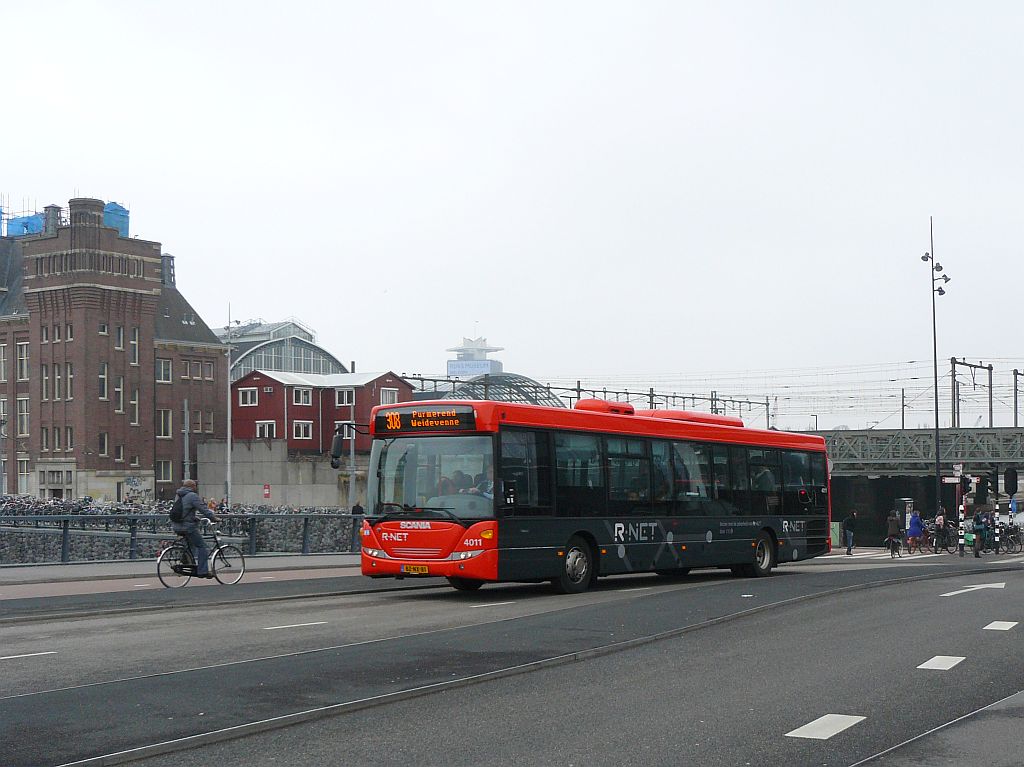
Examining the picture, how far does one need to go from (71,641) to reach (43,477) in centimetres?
7745

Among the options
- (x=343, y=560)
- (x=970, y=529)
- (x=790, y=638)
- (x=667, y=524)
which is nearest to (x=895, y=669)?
(x=790, y=638)

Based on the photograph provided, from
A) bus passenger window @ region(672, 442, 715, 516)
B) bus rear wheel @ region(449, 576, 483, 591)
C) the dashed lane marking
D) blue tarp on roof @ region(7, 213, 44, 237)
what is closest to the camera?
the dashed lane marking

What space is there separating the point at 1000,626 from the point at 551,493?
702 centimetres

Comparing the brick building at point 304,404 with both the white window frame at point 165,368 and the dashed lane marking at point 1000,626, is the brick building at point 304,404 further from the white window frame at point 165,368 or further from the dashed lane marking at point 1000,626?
the dashed lane marking at point 1000,626

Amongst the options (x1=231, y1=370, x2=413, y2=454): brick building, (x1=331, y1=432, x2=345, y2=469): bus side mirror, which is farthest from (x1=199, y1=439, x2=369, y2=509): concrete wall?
(x1=331, y1=432, x2=345, y2=469): bus side mirror

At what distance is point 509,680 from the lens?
10258mm

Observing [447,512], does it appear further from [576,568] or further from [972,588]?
[972,588]

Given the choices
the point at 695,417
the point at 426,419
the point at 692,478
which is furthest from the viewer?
the point at 695,417

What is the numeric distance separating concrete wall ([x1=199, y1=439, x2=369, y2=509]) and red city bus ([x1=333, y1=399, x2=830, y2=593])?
6525cm

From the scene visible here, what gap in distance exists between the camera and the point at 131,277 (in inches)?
3533

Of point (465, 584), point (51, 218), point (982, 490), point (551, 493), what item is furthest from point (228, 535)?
point (51, 218)

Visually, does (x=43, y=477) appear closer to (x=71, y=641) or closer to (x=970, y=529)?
(x=970, y=529)

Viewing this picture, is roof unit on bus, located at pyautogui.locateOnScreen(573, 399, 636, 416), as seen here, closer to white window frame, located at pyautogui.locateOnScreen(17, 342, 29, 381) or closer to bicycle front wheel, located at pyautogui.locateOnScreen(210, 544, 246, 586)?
bicycle front wheel, located at pyautogui.locateOnScreen(210, 544, 246, 586)

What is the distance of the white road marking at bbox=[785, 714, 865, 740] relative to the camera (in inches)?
313
